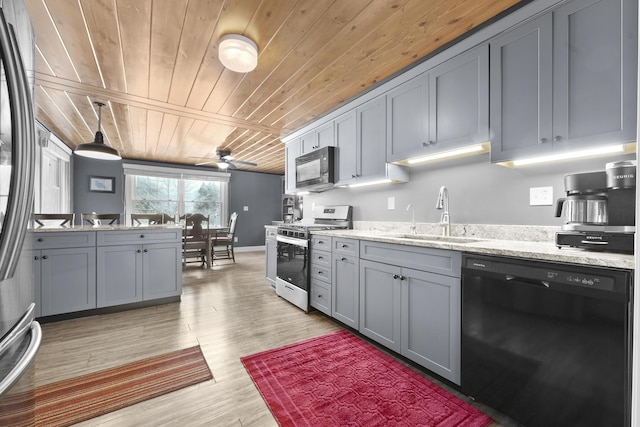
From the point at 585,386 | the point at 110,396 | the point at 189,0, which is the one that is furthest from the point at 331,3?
the point at 110,396

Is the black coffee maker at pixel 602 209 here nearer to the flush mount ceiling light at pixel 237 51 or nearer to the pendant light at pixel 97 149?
the flush mount ceiling light at pixel 237 51

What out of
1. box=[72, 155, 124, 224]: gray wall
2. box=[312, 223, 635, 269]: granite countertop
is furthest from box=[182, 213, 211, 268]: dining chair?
box=[312, 223, 635, 269]: granite countertop

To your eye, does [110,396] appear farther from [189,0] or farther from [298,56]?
[298,56]

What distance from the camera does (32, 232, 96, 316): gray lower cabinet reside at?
2584 millimetres

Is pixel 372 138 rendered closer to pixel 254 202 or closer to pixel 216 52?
pixel 216 52

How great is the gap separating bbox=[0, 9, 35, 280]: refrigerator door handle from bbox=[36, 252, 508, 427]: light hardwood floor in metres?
1.20

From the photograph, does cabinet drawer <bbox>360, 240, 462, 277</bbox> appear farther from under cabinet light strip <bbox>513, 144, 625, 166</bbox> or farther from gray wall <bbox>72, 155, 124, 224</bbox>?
gray wall <bbox>72, 155, 124, 224</bbox>

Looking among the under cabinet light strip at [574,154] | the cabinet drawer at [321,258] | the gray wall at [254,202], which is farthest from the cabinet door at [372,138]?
the gray wall at [254,202]

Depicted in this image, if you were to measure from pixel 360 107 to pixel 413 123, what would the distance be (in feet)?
2.54

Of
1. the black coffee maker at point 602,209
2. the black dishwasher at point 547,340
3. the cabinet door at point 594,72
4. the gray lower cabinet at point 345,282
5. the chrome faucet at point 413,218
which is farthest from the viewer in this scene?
the chrome faucet at point 413,218

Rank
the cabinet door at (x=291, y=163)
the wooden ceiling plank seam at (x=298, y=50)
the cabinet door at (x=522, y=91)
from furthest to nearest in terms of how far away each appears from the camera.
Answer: the cabinet door at (x=291, y=163), the wooden ceiling plank seam at (x=298, y=50), the cabinet door at (x=522, y=91)

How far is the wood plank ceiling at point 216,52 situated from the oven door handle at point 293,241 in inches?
61.5

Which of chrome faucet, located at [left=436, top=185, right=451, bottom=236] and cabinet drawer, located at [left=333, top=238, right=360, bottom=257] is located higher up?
chrome faucet, located at [left=436, top=185, right=451, bottom=236]

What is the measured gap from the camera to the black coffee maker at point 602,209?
118 cm
